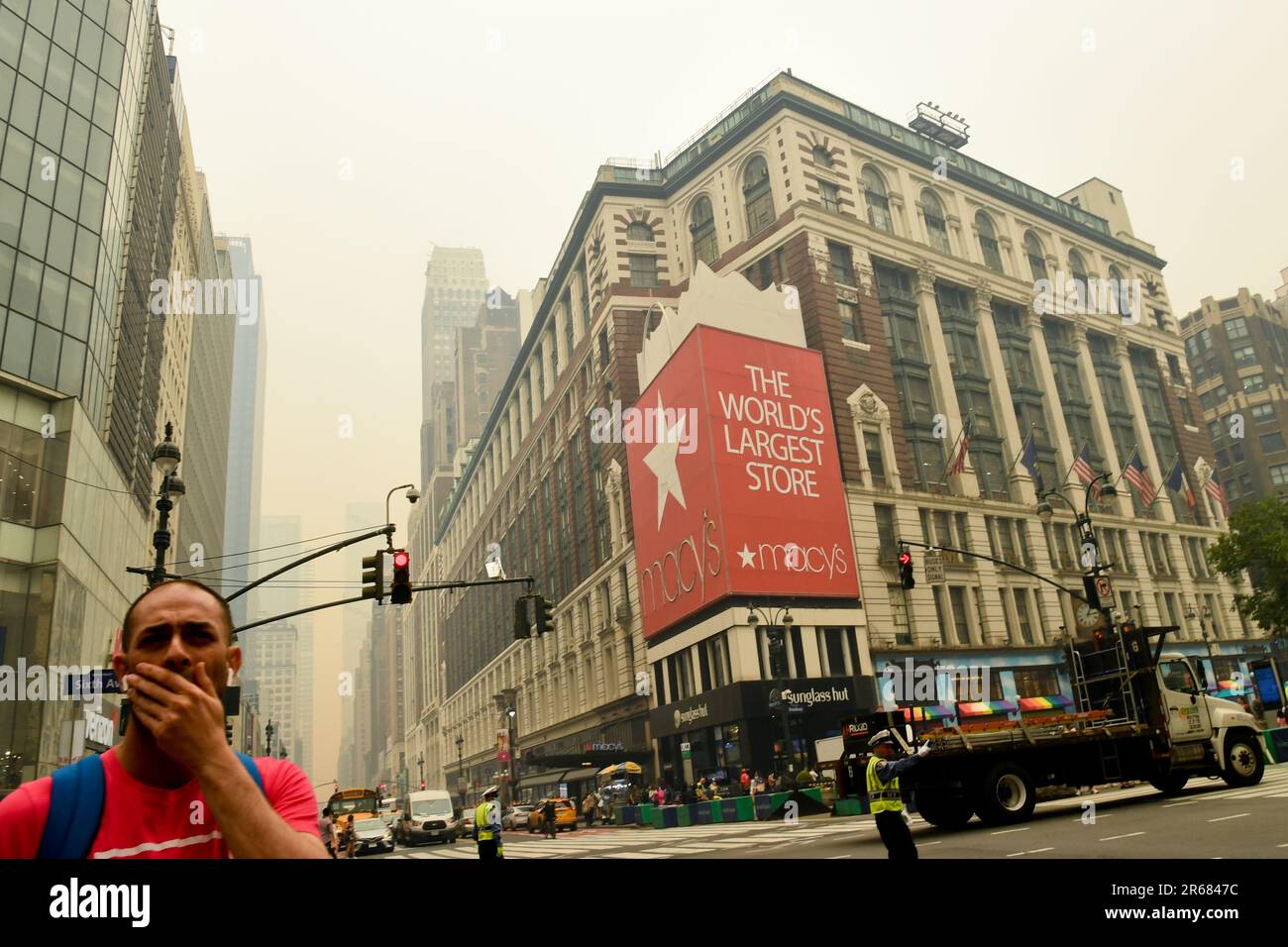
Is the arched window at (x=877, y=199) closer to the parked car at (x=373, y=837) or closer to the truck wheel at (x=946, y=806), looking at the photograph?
the parked car at (x=373, y=837)

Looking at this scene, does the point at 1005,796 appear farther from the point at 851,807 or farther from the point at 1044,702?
the point at 1044,702

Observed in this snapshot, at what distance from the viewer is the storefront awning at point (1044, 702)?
1876 inches

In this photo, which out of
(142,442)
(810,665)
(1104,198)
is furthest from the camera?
(1104,198)

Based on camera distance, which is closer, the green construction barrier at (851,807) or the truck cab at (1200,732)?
the truck cab at (1200,732)

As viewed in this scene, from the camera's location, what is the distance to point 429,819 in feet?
136

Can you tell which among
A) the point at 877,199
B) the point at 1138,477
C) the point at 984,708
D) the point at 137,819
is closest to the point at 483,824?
the point at 137,819

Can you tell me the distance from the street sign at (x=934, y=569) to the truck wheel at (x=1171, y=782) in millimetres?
31256

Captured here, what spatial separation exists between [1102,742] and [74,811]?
66.3 feet

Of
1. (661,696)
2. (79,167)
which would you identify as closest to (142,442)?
(79,167)

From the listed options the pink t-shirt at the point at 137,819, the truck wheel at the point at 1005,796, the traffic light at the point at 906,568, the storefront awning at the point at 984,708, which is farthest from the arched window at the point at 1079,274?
the pink t-shirt at the point at 137,819

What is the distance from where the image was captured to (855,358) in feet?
178

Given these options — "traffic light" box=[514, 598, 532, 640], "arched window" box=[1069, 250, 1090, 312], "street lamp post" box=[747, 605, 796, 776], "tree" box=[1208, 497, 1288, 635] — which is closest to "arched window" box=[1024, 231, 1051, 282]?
"arched window" box=[1069, 250, 1090, 312]
